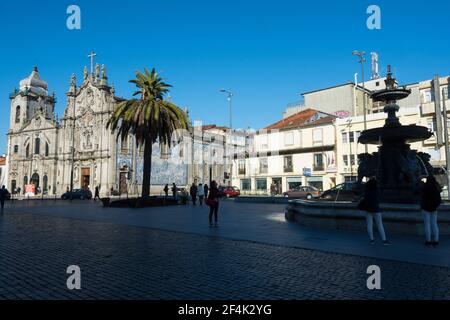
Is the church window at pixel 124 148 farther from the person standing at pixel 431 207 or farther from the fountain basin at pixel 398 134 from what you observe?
the person standing at pixel 431 207

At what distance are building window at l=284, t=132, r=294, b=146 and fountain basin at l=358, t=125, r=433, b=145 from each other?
3369cm

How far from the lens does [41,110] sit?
6675 centimetres

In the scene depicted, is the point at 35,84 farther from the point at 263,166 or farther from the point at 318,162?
the point at 318,162

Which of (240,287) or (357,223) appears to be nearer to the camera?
(240,287)

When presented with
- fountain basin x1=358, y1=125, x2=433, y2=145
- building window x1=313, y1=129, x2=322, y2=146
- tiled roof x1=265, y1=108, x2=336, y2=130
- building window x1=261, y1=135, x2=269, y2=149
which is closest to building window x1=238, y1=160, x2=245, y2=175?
building window x1=261, y1=135, x2=269, y2=149

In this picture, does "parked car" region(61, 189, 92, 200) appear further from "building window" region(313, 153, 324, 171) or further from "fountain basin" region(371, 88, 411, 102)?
"fountain basin" region(371, 88, 411, 102)

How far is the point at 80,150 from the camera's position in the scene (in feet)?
190

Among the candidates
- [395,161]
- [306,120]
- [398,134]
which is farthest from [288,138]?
[398,134]

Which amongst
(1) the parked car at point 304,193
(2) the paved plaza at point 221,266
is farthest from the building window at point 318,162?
(2) the paved plaza at point 221,266

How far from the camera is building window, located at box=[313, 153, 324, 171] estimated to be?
43750 mm
